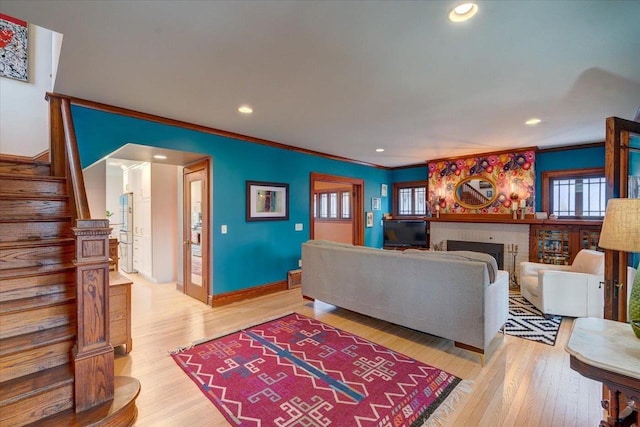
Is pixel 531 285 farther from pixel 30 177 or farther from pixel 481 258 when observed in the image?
pixel 30 177

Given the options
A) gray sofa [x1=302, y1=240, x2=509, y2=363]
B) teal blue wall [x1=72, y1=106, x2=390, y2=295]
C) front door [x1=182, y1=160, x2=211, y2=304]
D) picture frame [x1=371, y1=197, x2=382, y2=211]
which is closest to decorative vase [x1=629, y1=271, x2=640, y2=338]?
gray sofa [x1=302, y1=240, x2=509, y2=363]

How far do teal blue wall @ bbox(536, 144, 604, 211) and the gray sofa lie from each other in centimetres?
338

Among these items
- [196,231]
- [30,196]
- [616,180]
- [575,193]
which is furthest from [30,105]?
[575,193]

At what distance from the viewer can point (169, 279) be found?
564 cm

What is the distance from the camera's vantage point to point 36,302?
6.37 ft

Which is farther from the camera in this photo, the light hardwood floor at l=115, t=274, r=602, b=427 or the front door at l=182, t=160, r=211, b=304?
the front door at l=182, t=160, r=211, b=304

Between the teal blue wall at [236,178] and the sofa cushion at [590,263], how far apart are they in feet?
13.7

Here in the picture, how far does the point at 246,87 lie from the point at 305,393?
2.68m

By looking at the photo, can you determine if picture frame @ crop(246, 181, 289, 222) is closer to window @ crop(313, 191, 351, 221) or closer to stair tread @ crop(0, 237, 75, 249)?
stair tread @ crop(0, 237, 75, 249)

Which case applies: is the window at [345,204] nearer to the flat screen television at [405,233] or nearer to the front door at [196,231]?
the flat screen television at [405,233]

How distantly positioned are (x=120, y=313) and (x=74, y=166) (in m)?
1.41

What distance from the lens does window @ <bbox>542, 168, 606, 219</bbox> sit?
16.0 feet

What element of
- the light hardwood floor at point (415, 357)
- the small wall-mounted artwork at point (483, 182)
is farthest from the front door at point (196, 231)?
the small wall-mounted artwork at point (483, 182)

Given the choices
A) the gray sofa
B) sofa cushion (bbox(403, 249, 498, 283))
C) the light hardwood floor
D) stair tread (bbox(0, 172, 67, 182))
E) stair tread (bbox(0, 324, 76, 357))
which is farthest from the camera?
sofa cushion (bbox(403, 249, 498, 283))
